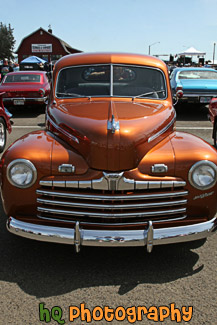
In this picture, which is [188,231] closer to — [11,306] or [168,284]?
[168,284]

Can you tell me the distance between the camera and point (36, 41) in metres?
50.8

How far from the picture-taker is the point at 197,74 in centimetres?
1166

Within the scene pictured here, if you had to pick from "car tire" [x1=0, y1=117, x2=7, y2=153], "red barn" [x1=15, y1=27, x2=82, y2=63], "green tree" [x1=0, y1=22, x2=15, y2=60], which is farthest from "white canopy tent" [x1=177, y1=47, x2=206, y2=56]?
"green tree" [x1=0, y1=22, x2=15, y2=60]

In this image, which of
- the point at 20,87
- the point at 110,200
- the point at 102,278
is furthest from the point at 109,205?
the point at 20,87

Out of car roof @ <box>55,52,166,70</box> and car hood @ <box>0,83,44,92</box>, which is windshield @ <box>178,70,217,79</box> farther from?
car roof @ <box>55,52,166,70</box>

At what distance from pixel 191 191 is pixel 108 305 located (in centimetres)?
111

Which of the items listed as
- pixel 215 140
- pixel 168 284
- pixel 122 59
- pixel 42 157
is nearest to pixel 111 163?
pixel 42 157

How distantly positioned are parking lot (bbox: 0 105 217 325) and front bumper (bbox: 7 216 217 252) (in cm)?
32

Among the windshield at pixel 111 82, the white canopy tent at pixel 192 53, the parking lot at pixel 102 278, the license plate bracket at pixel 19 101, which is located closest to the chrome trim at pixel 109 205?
the parking lot at pixel 102 278

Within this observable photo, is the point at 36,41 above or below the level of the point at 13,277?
above

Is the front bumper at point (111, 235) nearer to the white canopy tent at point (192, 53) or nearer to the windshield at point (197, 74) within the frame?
the windshield at point (197, 74)

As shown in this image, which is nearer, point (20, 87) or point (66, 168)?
point (66, 168)

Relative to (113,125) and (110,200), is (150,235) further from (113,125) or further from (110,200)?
(113,125)

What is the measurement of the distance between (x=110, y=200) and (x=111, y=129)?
23.6 inches
